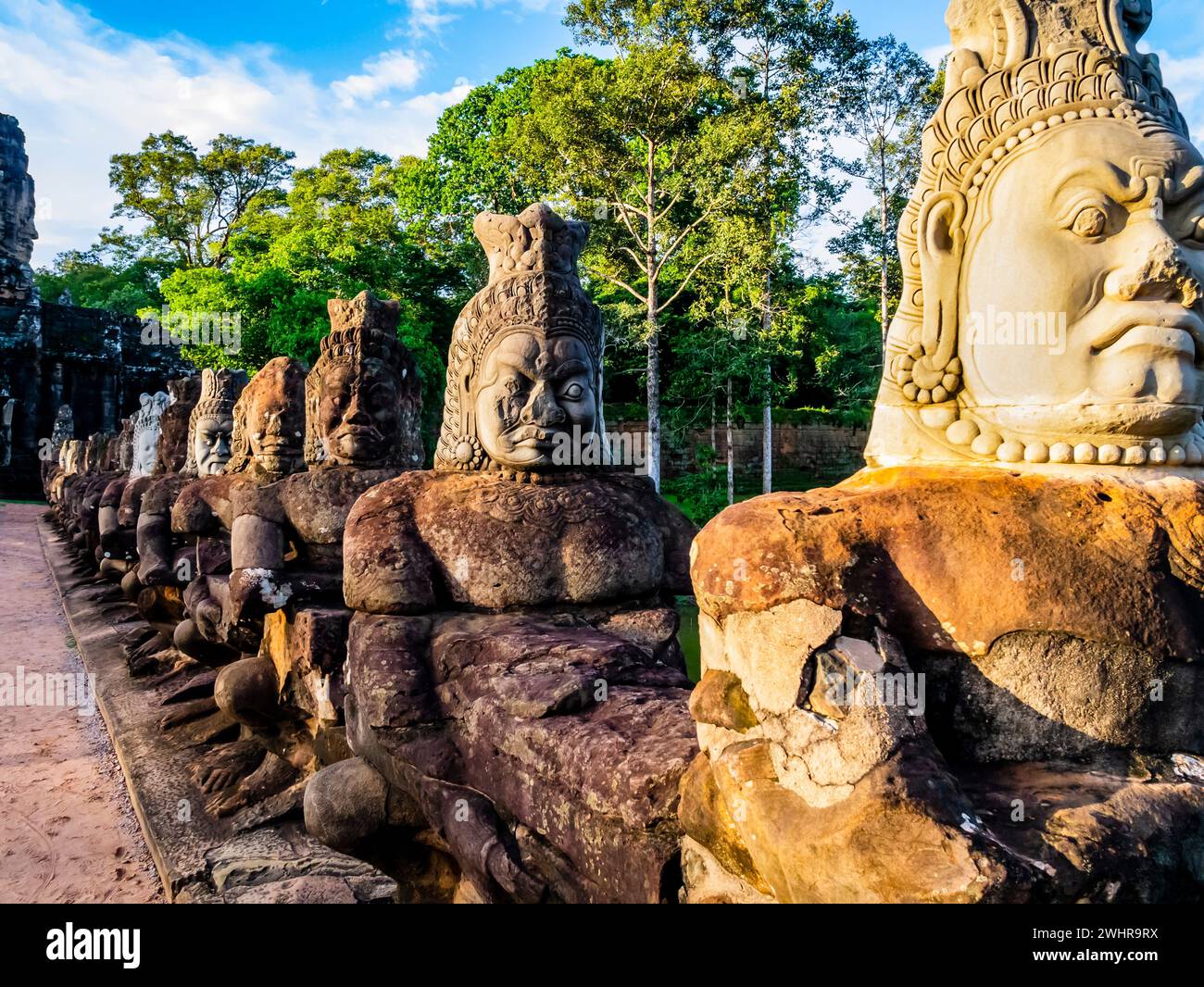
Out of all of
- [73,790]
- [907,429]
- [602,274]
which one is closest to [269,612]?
[73,790]

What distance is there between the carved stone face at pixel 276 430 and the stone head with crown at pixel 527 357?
88.9 inches

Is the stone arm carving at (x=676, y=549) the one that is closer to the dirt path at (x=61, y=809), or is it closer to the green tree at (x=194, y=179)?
the dirt path at (x=61, y=809)

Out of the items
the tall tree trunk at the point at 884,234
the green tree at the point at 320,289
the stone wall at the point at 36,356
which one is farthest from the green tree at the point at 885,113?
the stone wall at the point at 36,356

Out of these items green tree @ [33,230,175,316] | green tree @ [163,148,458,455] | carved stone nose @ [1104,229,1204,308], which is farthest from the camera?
green tree @ [33,230,175,316]

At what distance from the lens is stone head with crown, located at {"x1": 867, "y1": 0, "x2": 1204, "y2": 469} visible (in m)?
1.92

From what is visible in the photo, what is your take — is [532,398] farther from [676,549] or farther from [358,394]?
[358,394]

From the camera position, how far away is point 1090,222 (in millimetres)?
1922

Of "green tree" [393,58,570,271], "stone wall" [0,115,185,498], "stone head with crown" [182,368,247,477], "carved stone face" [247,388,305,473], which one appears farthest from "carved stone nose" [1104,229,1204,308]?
"stone wall" [0,115,185,498]

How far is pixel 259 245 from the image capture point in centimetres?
3147

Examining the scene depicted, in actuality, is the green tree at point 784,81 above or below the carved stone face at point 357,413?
above

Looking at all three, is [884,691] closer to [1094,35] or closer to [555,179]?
[1094,35]

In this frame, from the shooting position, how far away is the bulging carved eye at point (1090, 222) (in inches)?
75.6

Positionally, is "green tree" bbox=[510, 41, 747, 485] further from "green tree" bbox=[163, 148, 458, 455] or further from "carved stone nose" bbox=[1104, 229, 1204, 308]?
"carved stone nose" bbox=[1104, 229, 1204, 308]

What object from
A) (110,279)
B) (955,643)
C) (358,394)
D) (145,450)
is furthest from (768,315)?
(110,279)
